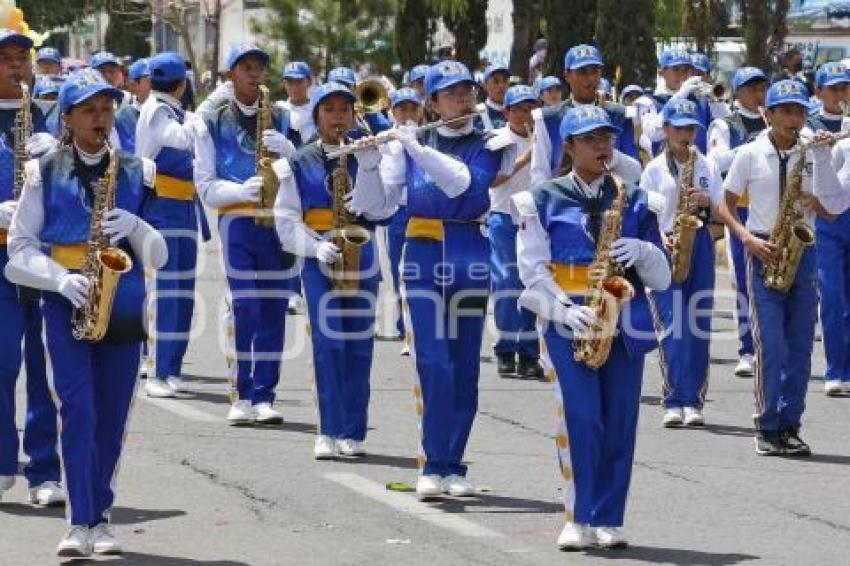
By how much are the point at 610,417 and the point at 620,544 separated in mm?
574

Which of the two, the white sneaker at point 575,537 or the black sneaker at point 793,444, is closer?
the white sneaker at point 575,537

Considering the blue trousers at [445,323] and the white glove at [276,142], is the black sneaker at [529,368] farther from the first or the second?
the blue trousers at [445,323]

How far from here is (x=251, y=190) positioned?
14.0 metres

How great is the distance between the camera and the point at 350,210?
12.7 metres

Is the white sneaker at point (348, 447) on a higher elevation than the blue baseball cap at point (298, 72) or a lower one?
lower

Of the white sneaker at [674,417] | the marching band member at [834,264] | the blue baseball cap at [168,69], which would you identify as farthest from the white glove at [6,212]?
the marching band member at [834,264]

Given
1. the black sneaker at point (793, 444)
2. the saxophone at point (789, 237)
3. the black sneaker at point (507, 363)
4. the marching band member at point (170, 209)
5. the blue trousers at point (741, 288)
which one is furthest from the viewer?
the black sneaker at point (507, 363)

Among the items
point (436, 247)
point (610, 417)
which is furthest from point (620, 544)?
point (436, 247)

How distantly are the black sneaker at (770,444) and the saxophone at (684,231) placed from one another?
158 cm

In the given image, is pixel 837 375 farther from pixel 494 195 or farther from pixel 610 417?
pixel 610 417

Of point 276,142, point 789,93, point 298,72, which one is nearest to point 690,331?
point 789,93

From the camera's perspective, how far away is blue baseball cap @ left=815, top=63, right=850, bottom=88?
1645 centimetres

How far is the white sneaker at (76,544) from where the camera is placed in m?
9.77

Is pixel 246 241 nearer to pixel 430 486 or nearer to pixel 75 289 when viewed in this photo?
pixel 430 486
